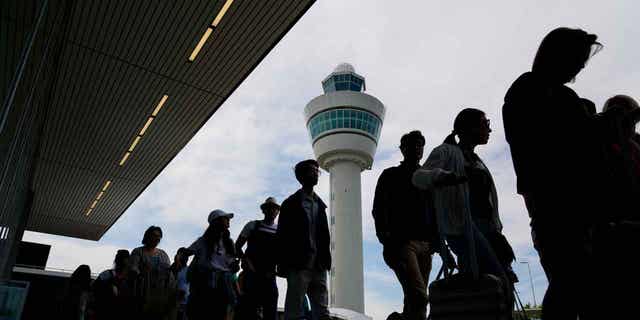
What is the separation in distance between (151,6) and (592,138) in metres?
7.23

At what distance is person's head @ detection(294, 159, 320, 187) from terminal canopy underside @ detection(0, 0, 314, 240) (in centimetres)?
233

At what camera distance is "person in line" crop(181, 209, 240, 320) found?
4039mm

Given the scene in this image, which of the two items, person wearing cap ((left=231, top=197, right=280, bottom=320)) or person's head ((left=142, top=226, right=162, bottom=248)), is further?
person's head ((left=142, top=226, right=162, bottom=248))

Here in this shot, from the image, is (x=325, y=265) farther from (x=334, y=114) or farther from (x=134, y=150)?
(x=334, y=114)

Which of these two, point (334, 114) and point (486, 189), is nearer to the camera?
point (486, 189)

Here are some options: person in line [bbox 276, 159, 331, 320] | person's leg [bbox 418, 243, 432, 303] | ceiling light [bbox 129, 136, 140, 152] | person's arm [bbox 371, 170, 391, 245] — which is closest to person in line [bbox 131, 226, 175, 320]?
person in line [bbox 276, 159, 331, 320]

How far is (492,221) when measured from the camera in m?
2.76

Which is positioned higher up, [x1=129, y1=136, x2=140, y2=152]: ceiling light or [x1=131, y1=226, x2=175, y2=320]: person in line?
[x1=129, y1=136, x2=140, y2=152]: ceiling light

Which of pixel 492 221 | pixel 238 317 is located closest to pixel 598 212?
pixel 492 221

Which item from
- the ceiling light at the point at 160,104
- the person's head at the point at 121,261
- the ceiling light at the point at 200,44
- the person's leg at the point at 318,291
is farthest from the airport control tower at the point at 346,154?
the person's leg at the point at 318,291

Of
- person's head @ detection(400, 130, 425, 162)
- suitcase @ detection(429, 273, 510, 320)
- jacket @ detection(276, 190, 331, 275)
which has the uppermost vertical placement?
person's head @ detection(400, 130, 425, 162)

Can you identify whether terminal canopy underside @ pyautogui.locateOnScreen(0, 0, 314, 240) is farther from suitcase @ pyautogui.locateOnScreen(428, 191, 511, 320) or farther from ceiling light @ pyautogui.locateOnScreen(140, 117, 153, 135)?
suitcase @ pyautogui.locateOnScreen(428, 191, 511, 320)

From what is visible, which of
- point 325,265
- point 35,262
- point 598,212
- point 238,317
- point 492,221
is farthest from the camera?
point 35,262

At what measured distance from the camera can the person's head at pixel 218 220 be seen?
14.2ft
